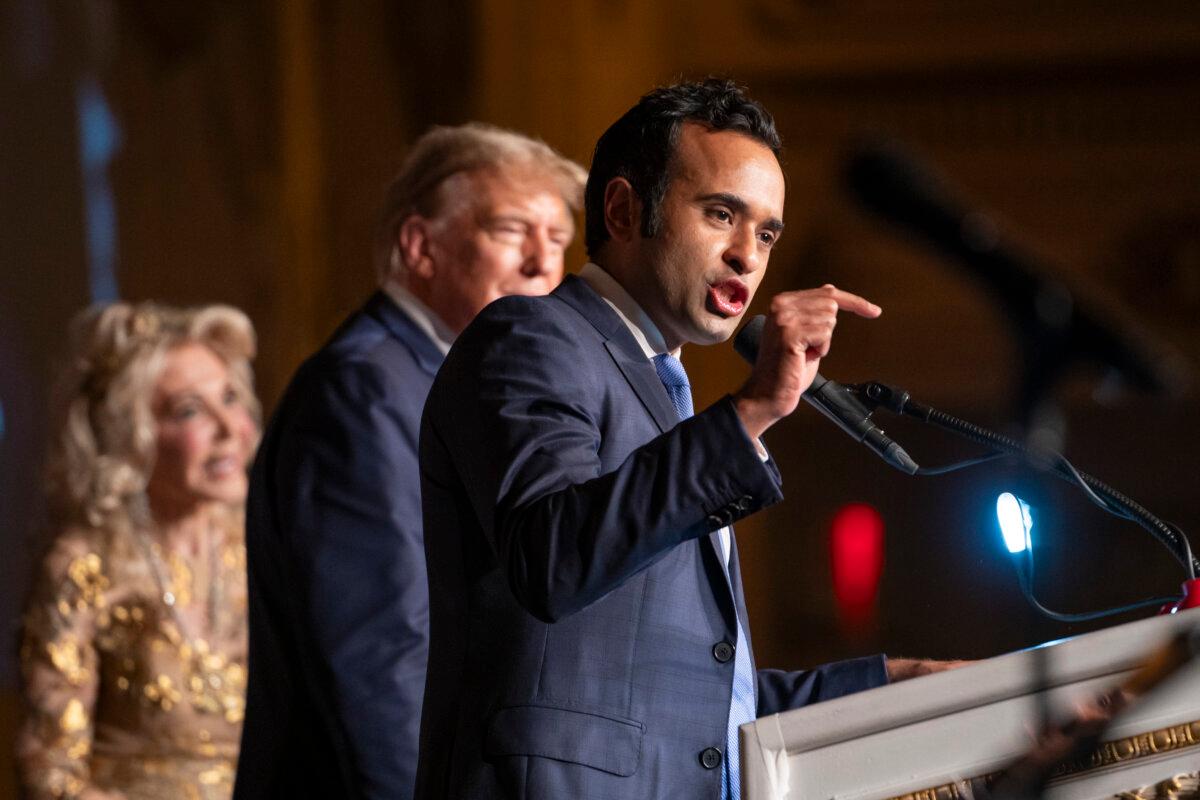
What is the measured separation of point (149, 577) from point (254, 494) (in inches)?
48.7

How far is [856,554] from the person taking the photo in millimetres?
5105

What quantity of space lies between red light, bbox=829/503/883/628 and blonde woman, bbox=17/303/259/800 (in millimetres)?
1882

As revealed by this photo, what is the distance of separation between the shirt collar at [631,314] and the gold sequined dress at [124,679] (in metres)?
1.96

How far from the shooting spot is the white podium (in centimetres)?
146

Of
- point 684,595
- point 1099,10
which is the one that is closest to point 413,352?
→ point 684,595

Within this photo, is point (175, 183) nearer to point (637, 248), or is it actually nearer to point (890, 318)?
point (890, 318)

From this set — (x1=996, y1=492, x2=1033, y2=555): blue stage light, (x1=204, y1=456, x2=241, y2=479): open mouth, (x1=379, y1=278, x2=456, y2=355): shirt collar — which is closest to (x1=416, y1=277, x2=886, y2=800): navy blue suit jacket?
(x1=996, y1=492, x2=1033, y2=555): blue stage light

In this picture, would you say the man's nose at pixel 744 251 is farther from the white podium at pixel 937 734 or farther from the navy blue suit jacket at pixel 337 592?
the navy blue suit jacket at pixel 337 592

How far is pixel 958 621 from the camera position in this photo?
4.89 meters

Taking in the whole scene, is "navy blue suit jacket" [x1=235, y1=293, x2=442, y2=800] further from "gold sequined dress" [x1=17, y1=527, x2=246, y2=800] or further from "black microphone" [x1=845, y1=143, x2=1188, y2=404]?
"black microphone" [x1=845, y1=143, x2=1188, y2=404]

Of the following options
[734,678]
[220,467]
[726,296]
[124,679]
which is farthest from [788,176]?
[734,678]

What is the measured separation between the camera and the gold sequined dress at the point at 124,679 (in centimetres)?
335

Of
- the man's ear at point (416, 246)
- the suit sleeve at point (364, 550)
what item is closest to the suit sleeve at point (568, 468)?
the suit sleeve at point (364, 550)

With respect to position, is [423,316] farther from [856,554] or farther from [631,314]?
[856,554]
